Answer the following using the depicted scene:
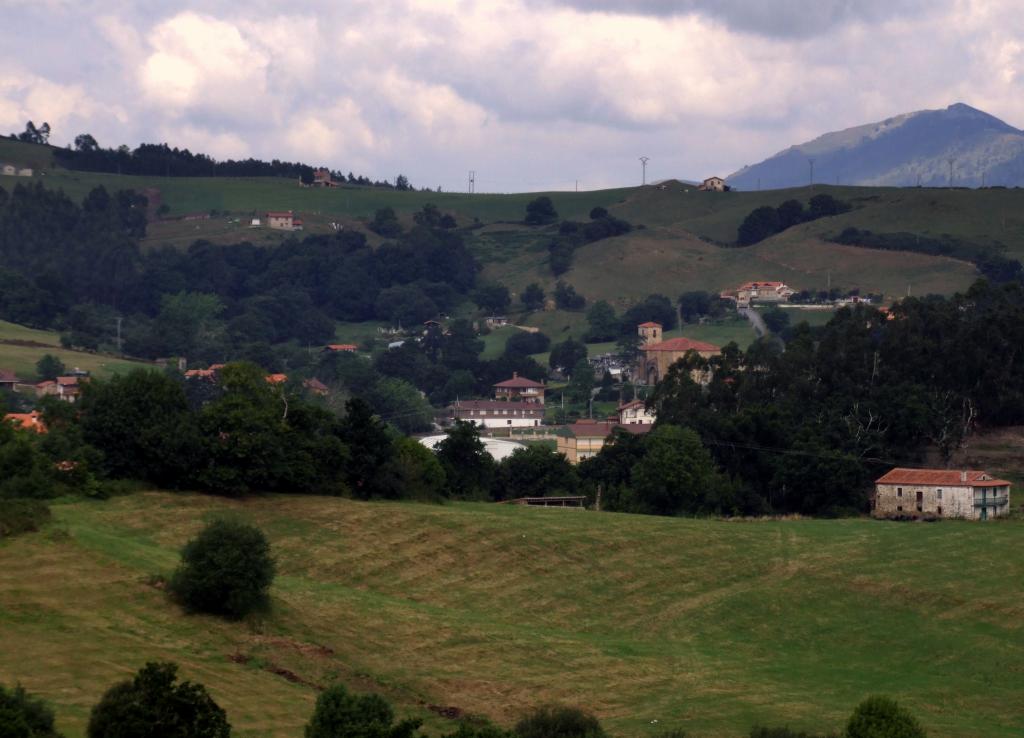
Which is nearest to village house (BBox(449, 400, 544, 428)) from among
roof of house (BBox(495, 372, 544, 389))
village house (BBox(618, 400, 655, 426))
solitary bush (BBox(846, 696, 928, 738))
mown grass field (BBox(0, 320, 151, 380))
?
roof of house (BBox(495, 372, 544, 389))

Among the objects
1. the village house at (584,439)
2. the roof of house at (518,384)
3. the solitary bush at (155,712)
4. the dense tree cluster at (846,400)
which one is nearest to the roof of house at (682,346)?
the roof of house at (518,384)

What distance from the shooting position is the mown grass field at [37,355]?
451 ft

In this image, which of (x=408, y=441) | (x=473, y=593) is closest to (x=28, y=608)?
(x=473, y=593)

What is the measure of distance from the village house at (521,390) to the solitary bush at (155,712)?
121 metres

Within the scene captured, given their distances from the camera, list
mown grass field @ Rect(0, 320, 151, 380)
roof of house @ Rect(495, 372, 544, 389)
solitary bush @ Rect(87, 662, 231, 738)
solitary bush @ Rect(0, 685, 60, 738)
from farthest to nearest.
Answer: roof of house @ Rect(495, 372, 544, 389), mown grass field @ Rect(0, 320, 151, 380), solitary bush @ Rect(87, 662, 231, 738), solitary bush @ Rect(0, 685, 60, 738)

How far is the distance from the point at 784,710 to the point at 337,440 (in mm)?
30544

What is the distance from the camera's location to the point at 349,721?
3055cm

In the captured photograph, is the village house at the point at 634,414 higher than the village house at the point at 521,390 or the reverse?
the reverse

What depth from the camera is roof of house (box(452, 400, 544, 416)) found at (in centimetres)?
14062

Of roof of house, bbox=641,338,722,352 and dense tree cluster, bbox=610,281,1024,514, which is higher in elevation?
roof of house, bbox=641,338,722,352

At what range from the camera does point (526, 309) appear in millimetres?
198250

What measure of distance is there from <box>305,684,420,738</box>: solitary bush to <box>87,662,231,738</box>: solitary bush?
5.81 ft

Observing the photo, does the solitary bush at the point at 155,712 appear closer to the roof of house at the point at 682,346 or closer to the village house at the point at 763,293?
the roof of house at the point at 682,346

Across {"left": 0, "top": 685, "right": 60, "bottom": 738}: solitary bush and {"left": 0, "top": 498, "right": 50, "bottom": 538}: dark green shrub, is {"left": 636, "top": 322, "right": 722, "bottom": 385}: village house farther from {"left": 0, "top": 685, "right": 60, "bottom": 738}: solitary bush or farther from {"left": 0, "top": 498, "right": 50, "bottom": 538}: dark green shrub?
{"left": 0, "top": 685, "right": 60, "bottom": 738}: solitary bush
